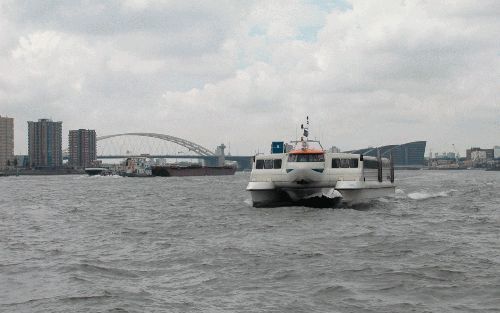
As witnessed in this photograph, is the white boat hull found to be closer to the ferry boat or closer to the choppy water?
the ferry boat

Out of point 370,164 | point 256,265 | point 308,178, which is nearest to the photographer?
point 256,265

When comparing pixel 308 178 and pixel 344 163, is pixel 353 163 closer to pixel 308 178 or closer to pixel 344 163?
pixel 344 163

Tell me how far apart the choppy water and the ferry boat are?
24.0 feet

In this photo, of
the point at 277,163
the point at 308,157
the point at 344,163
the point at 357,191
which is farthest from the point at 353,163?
the point at 277,163

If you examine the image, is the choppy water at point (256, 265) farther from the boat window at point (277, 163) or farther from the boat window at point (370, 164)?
the boat window at point (370, 164)

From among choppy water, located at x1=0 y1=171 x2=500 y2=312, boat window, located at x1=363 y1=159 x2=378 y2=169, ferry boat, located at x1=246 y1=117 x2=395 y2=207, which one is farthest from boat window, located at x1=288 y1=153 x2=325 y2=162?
choppy water, located at x1=0 y1=171 x2=500 y2=312

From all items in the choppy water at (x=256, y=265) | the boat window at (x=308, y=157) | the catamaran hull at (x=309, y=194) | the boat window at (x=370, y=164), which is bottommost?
the choppy water at (x=256, y=265)

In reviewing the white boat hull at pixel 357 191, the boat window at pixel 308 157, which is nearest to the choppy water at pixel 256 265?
the white boat hull at pixel 357 191

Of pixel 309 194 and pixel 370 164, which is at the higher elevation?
pixel 370 164

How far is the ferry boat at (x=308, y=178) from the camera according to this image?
46438 mm

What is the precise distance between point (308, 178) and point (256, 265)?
81.0 feet

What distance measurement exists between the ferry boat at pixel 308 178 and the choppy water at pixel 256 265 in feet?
24.0

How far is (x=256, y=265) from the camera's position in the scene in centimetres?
2203

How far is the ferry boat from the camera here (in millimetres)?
46438
